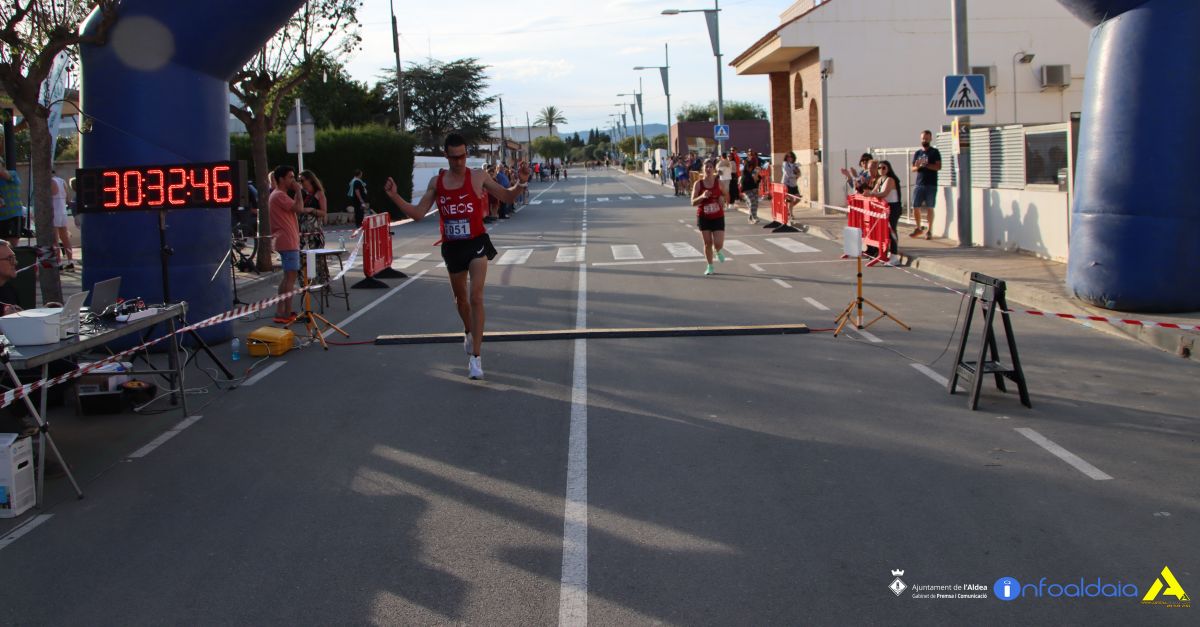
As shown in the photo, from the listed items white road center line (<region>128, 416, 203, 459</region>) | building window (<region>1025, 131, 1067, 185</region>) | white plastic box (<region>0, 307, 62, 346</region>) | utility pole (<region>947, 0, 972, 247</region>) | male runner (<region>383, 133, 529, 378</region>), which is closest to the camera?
white plastic box (<region>0, 307, 62, 346</region>)

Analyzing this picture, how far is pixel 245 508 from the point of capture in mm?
A: 6059

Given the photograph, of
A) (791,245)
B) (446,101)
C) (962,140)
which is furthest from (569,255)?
(446,101)

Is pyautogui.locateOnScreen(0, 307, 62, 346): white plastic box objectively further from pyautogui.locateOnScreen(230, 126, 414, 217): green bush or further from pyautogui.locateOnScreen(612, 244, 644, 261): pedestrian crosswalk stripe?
pyautogui.locateOnScreen(230, 126, 414, 217): green bush

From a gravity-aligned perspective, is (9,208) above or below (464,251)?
above

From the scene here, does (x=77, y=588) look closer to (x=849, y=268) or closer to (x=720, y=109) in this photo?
(x=849, y=268)

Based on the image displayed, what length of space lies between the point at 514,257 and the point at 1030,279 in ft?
34.6

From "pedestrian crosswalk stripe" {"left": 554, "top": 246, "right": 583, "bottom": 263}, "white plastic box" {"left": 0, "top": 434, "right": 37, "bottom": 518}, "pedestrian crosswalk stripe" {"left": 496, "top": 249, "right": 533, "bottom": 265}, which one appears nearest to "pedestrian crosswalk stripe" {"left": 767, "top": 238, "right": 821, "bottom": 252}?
"pedestrian crosswalk stripe" {"left": 554, "top": 246, "right": 583, "bottom": 263}

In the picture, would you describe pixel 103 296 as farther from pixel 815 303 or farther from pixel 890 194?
pixel 890 194

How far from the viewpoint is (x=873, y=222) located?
18297 mm

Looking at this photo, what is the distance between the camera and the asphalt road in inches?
184

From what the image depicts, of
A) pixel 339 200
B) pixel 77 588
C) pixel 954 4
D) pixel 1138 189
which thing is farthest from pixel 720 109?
pixel 77 588

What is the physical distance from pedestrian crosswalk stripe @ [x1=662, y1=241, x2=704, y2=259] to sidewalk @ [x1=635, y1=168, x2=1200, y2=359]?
3321 millimetres

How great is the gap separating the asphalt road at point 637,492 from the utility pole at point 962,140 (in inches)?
338

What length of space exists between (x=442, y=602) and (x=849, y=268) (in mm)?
14051
